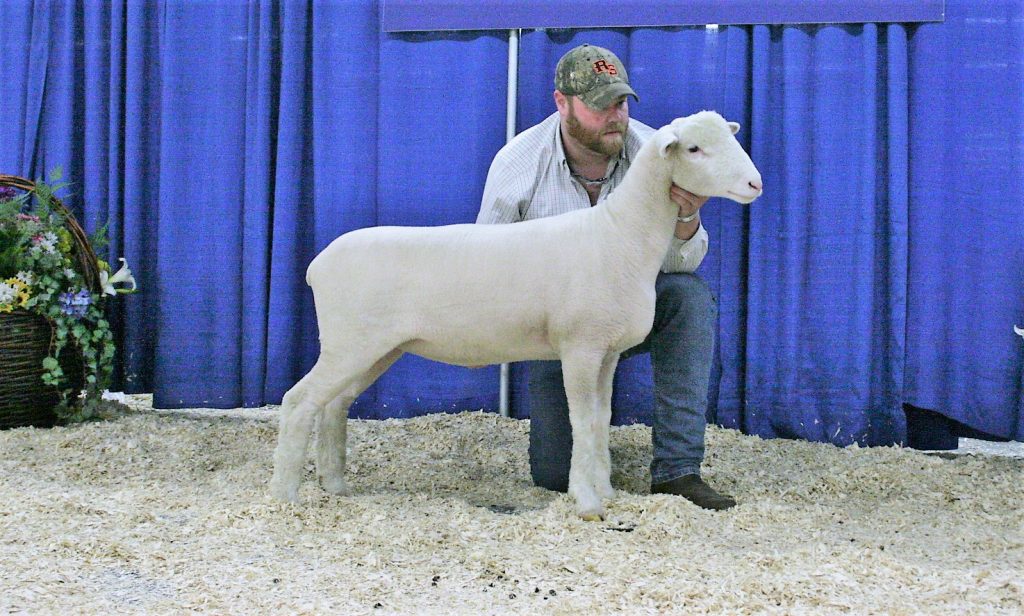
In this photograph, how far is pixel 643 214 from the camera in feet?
7.50

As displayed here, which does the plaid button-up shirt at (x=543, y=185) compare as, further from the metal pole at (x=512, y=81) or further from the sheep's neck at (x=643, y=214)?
the metal pole at (x=512, y=81)

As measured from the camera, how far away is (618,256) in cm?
227

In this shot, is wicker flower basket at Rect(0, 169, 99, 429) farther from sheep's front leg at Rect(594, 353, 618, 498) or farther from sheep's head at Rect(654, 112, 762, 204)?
sheep's head at Rect(654, 112, 762, 204)

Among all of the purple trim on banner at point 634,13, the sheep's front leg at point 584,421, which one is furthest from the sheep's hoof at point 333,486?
the purple trim on banner at point 634,13

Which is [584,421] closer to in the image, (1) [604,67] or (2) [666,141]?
(2) [666,141]

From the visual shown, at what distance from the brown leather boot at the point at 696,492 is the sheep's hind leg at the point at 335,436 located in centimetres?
82

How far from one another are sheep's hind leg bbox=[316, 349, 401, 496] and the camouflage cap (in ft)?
2.82

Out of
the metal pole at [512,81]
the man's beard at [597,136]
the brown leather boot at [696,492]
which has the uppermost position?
the metal pole at [512,81]

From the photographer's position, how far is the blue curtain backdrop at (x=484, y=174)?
3.28 m

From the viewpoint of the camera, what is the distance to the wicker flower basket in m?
3.33

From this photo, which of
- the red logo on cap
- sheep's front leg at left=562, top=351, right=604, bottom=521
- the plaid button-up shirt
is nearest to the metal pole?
the plaid button-up shirt

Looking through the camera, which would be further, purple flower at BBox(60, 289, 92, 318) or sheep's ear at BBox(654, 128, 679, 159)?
purple flower at BBox(60, 289, 92, 318)

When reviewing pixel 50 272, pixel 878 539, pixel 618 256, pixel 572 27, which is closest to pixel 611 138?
pixel 618 256

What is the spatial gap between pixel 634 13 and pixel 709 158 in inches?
55.9
